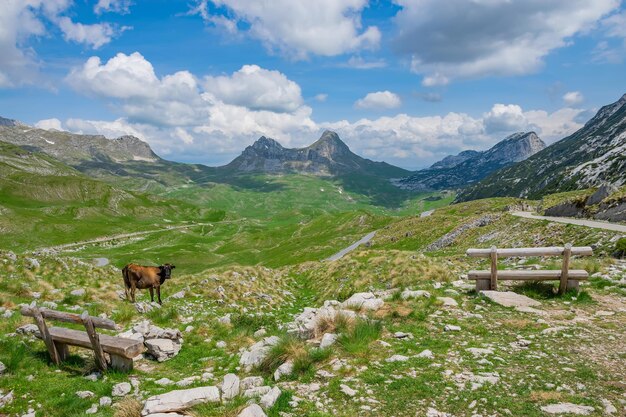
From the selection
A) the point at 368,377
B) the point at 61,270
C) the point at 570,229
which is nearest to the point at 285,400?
the point at 368,377

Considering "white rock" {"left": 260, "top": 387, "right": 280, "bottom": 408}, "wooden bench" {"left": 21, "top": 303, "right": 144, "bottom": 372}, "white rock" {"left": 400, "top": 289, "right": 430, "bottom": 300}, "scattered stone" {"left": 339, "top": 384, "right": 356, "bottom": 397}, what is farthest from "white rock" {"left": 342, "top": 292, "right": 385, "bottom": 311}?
"wooden bench" {"left": 21, "top": 303, "right": 144, "bottom": 372}

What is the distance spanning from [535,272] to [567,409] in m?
11.2

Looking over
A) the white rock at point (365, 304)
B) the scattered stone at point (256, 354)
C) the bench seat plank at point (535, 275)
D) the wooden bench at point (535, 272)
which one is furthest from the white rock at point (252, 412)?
the bench seat plank at point (535, 275)

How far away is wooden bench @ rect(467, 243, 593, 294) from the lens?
57.6 feet

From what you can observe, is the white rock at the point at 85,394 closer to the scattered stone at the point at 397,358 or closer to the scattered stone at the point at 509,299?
the scattered stone at the point at 397,358

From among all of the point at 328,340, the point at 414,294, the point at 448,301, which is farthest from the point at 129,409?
the point at 448,301

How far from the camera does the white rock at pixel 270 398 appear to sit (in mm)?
9102

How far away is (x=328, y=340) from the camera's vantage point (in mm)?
12898

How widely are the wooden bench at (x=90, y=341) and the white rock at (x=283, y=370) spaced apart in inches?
186

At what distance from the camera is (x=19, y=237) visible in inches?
7082

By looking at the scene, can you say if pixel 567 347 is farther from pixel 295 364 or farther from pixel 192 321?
Result: pixel 192 321

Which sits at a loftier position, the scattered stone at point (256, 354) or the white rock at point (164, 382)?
the scattered stone at point (256, 354)

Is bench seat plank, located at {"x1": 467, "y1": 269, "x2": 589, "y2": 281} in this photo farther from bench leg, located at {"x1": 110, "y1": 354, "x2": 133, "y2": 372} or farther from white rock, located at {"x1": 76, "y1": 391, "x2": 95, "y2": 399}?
white rock, located at {"x1": 76, "y1": 391, "x2": 95, "y2": 399}

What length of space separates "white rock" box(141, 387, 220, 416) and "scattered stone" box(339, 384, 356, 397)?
3.30m
